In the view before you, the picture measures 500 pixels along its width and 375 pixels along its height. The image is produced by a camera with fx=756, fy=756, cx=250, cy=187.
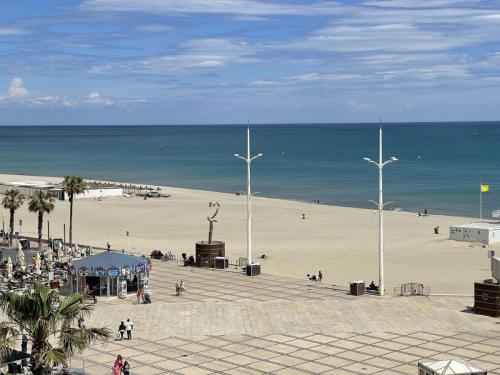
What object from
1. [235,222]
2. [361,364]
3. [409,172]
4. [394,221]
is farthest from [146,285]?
[409,172]

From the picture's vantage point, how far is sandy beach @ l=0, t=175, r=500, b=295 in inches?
1636

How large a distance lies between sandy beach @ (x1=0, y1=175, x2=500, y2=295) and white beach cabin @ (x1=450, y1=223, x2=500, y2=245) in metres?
0.86

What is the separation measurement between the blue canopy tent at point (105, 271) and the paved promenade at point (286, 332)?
1.06 m

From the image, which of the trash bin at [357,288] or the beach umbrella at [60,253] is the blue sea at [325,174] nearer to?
the trash bin at [357,288]

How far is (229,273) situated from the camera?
127 ft

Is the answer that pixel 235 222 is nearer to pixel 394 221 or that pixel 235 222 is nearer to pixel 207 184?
pixel 394 221

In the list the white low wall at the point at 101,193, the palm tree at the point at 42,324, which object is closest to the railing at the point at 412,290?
the palm tree at the point at 42,324

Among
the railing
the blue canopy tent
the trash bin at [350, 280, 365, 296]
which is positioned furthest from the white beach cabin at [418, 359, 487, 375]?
the blue canopy tent

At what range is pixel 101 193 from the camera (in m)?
84.6

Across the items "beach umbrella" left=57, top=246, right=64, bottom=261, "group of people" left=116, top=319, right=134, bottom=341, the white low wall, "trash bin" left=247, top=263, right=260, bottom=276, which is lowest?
"group of people" left=116, top=319, right=134, bottom=341

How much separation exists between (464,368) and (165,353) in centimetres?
1026

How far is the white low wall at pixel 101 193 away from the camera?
82.6 meters

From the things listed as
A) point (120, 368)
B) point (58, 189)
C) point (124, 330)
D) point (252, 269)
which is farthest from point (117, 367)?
point (58, 189)

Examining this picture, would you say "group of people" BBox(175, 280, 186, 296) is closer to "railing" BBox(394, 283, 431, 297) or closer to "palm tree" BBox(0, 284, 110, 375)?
"railing" BBox(394, 283, 431, 297)
